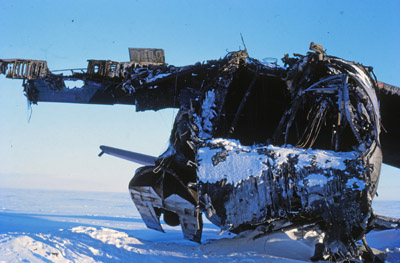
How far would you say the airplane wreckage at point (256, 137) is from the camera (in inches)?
214

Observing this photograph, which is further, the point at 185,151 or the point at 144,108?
the point at 144,108

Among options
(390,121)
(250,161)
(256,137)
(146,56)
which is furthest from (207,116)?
(390,121)

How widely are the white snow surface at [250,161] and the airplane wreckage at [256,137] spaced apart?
0.06 ft

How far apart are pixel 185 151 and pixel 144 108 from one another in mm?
1917

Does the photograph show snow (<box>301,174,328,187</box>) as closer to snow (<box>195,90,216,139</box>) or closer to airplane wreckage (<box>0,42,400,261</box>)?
airplane wreckage (<box>0,42,400,261</box>)

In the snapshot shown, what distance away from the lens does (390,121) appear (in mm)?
9648

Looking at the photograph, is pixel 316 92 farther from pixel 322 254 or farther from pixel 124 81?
pixel 124 81

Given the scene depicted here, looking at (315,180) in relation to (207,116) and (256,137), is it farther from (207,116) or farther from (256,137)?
(256,137)

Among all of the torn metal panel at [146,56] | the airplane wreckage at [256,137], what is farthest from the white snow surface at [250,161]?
the torn metal panel at [146,56]

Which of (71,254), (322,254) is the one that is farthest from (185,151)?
(322,254)

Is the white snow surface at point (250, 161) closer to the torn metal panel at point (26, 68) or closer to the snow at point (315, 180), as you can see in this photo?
the snow at point (315, 180)

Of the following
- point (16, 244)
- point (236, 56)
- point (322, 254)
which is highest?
point (236, 56)

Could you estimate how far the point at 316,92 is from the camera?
21.5 feet

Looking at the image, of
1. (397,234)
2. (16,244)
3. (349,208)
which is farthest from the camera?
(397,234)
